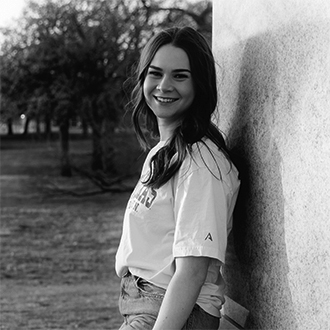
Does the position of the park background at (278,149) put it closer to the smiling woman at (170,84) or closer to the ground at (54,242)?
the smiling woman at (170,84)

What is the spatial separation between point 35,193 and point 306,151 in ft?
37.5

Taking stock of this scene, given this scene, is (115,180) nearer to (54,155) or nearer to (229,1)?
(54,155)

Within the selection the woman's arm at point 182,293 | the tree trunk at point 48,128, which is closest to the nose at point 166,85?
the woman's arm at point 182,293

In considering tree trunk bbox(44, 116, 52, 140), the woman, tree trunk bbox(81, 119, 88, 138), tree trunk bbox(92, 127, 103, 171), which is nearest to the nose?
the woman

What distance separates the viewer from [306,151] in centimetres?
146

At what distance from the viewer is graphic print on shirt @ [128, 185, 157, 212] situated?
1.72m

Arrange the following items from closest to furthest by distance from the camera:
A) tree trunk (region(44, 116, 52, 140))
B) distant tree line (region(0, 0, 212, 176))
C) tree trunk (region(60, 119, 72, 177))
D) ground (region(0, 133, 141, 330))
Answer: ground (region(0, 133, 141, 330)), distant tree line (region(0, 0, 212, 176)), tree trunk (region(44, 116, 52, 140)), tree trunk (region(60, 119, 72, 177))

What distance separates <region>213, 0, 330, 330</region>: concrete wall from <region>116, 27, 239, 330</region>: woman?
102 millimetres

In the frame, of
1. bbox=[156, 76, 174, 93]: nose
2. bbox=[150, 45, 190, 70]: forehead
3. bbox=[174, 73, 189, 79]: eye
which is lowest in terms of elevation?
bbox=[156, 76, 174, 93]: nose

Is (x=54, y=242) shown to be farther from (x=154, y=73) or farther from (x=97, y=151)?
(x=154, y=73)

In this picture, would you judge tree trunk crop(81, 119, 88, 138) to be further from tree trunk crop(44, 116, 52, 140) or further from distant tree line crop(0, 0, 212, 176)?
tree trunk crop(44, 116, 52, 140)

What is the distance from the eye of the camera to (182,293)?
154 cm

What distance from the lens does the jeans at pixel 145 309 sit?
5.46ft

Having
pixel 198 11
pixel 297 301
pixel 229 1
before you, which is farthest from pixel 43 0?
pixel 297 301
